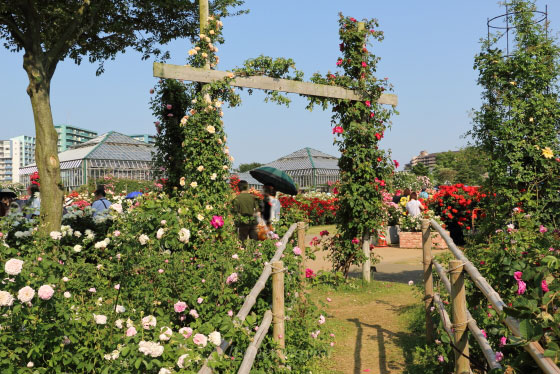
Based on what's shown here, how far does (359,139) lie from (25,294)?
5.59 metres

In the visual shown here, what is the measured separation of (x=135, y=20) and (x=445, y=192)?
8.54 m

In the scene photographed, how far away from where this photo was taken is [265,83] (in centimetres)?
634

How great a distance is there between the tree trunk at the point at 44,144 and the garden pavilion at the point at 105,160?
20015 mm

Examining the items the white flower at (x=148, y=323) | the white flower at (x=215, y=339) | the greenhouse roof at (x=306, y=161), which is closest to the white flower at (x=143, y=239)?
the white flower at (x=148, y=323)

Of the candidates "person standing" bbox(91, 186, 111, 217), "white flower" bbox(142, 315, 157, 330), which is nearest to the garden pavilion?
"person standing" bbox(91, 186, 111, 217)

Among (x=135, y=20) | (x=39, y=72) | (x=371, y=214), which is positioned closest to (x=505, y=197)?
(x=371, y=214)

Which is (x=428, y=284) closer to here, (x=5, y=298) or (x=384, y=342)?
(x=384, y=342)

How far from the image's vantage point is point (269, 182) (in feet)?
23.7

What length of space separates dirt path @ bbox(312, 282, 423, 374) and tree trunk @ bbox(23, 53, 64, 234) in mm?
3590

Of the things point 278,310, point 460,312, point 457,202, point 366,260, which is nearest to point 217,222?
point 366,260

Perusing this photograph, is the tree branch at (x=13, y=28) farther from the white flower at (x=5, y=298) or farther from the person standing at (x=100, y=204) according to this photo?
the white flower at (x=5, y=298)

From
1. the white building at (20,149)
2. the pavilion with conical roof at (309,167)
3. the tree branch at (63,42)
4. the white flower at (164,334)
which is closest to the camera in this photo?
the white flower at (164,334)

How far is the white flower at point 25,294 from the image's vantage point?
208 cm

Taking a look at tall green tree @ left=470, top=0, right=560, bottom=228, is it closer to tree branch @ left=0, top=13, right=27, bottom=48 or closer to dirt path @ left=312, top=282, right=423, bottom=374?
dirt path @ left=312, top=282, right=423, bottom=374
